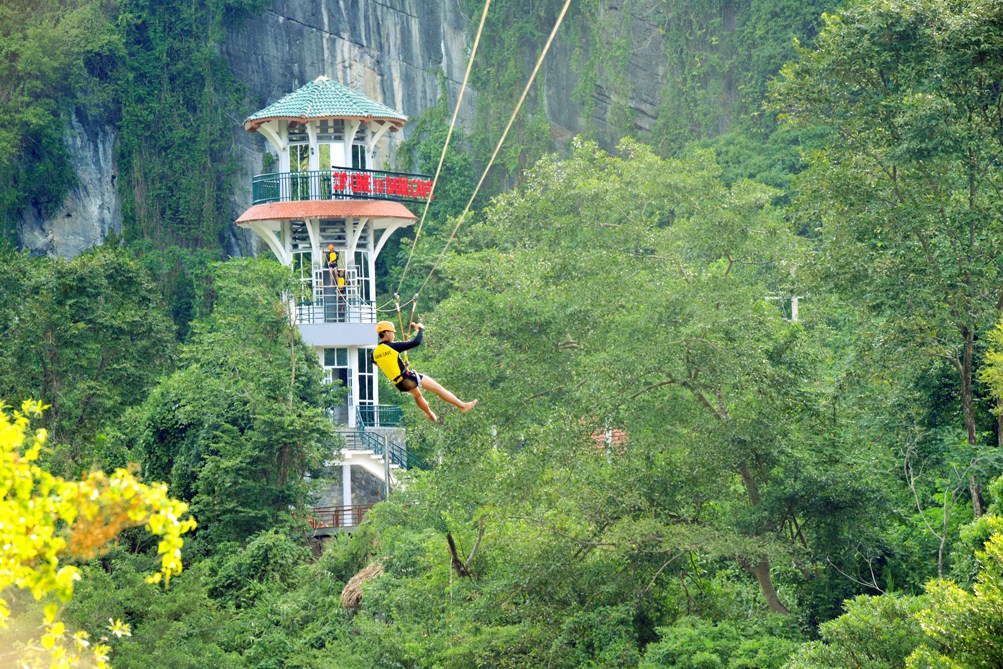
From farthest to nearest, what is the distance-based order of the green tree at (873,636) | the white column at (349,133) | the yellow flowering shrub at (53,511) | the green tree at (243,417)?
1. the white column at (349,133)
2. the green tree at (243,417)
3. the green tree at (873,636)
4. the yellow flowering shrub at (53,511)

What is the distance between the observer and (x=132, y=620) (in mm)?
24891

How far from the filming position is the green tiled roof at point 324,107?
4000 centimetres

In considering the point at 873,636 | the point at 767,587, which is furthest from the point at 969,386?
Result: the point at 873,636

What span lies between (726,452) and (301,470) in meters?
13.9

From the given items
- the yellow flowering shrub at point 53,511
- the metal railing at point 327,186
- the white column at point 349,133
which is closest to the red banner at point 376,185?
the metal railing at point 327,186

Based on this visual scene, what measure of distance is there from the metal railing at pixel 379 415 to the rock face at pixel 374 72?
13.9 metres

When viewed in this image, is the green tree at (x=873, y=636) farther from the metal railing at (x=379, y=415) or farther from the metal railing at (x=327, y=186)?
the metal railing at (x=327, y=186)

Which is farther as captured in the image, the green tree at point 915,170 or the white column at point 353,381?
the white column at point 353,381

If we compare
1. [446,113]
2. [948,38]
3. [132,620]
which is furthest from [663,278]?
[446,113]

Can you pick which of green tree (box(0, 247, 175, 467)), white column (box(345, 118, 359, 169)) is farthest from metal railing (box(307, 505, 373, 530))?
white column (box(345, 118, 359, 169))

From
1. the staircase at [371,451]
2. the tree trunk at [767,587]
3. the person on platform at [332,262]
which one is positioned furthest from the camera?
the person on platform at [332,262]

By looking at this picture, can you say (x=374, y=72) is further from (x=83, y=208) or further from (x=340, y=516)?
(x=340, y=516)

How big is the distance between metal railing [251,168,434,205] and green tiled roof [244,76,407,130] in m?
1.58

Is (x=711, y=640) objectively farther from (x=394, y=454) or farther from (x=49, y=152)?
(x=49, y=152)
